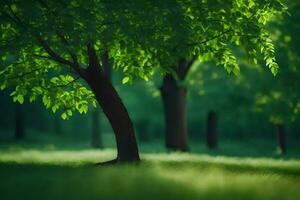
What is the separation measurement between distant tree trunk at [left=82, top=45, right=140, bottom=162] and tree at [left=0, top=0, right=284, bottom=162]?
3 centimetres

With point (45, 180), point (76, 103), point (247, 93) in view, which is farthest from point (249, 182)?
point (247, 93)

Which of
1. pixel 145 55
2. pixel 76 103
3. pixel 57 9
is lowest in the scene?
pixel 76 103

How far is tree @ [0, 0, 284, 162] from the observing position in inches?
558

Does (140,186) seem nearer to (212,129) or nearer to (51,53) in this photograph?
(51,53)

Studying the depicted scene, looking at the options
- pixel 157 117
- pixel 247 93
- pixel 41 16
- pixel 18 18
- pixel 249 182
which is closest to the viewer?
pixel 249 182

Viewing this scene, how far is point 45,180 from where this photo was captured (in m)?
11.9

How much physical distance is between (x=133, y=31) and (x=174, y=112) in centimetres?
1613

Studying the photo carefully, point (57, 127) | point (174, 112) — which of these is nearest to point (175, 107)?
point (174, 112)

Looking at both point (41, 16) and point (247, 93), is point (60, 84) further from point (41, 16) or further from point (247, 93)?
point (247, 93)

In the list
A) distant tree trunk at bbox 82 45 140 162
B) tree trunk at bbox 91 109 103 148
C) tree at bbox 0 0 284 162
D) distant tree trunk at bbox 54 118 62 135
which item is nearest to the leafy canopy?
tree at bbox 0 0 284 162

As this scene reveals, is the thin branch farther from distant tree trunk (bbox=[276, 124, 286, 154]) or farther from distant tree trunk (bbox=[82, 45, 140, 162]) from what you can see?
distant tree trunk (bbox=[276, 124, 286, 154])

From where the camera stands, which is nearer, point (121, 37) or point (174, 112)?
point (121, 37)

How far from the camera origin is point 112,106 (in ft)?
56.9

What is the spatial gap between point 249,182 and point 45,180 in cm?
461
